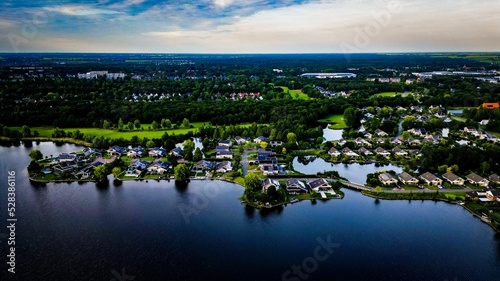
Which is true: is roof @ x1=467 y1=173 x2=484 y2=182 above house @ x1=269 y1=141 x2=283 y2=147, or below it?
below

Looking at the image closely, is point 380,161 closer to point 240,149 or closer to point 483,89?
point 240,149

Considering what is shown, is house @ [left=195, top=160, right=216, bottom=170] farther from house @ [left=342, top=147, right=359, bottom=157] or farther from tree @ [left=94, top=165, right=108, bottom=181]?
house @ [left=342, top=147, right=359, bottom=157]

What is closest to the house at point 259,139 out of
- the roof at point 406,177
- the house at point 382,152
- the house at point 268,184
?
the house at point 268,184

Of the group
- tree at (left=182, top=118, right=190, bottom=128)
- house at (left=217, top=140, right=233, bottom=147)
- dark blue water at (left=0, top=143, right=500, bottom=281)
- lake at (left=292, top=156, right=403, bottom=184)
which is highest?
tree at (left=182, top=118, right=190, bottom=128)

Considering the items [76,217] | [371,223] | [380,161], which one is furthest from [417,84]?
[76,217]

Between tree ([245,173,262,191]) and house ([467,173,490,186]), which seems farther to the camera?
house ([467,173,490,186])

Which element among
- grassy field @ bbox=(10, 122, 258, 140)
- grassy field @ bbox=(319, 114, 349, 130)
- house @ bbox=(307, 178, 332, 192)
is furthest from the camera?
grassy field @ bbox=(319, 114, 349, 130)

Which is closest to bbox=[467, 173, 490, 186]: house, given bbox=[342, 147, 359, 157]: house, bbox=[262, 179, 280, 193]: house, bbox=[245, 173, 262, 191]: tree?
bbox=[342, 147, 359, 157]: house
